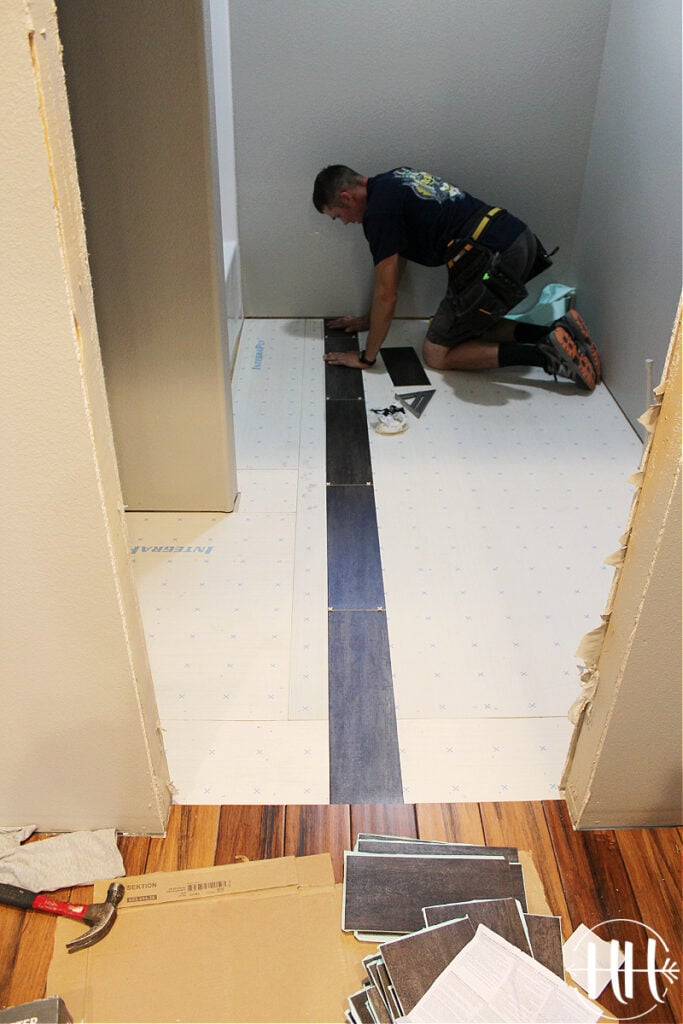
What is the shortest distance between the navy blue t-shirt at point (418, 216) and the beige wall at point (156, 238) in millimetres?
1112

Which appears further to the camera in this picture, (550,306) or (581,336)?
(550,306)

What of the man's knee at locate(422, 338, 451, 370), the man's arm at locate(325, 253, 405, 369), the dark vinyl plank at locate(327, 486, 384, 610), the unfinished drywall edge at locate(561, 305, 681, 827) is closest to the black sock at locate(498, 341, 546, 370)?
the man's knee at locate(422, 338, 451, 370)

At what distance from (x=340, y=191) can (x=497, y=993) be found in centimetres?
275

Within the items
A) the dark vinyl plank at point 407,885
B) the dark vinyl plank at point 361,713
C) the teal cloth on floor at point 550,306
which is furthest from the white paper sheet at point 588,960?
the teal cloth on floor at point 550,306

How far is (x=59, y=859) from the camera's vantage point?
1.47 metres

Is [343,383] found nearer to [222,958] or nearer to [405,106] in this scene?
[405,106]

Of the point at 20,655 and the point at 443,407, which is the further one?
the point at 443,407

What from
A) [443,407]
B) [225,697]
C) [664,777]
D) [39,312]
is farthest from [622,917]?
[443,407]

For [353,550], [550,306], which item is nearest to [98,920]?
[353,550]

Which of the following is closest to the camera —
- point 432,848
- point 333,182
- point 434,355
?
point 432,848

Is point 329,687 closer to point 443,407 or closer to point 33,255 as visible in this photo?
point 33,255

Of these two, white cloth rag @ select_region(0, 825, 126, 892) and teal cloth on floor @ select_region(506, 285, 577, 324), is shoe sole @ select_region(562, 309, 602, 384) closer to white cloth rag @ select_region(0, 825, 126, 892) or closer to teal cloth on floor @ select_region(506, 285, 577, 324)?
teal cloth on floor @ select_region(506, 285, 577, 324)

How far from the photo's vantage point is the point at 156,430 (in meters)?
2.29

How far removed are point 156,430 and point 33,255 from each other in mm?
1391
